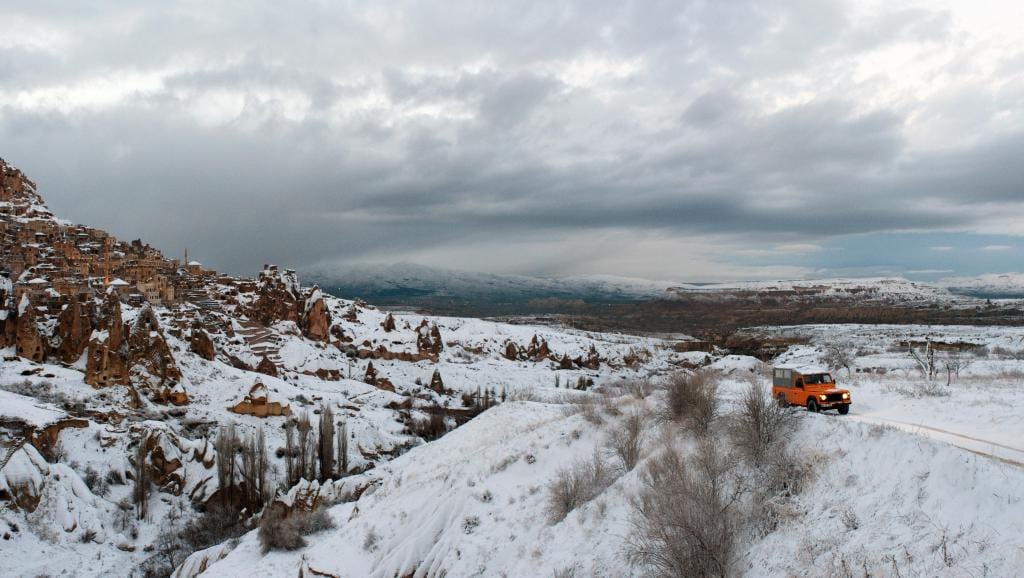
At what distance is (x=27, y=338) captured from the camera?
142 feet

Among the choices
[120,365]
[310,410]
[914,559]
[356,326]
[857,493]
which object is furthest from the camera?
[356,326]

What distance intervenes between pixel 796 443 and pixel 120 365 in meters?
51.4

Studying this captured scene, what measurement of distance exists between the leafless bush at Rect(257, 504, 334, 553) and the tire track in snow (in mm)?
24764

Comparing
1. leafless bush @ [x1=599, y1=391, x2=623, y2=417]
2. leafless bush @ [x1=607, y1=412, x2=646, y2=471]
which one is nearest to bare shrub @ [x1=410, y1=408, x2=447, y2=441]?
leafless bush @ [x1=599, y1=391, x2=623, y2=417]

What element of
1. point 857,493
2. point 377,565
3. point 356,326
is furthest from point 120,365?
point 356,326

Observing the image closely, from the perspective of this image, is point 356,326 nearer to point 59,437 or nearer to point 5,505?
point 59,437

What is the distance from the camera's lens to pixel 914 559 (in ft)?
30.1

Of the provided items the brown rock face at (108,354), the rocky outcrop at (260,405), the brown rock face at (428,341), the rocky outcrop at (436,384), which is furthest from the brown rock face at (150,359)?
the brown rock face at (428,341)

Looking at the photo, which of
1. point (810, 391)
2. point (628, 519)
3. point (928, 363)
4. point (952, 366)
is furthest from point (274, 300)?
point (952, 366)

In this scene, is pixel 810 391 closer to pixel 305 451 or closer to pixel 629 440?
pixel 629 440

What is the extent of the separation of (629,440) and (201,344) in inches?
2144

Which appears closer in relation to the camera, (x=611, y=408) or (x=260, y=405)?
(x=611, y=408)

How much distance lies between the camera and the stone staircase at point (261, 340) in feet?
240

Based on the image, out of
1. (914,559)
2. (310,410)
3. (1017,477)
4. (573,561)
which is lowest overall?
(310,410)
